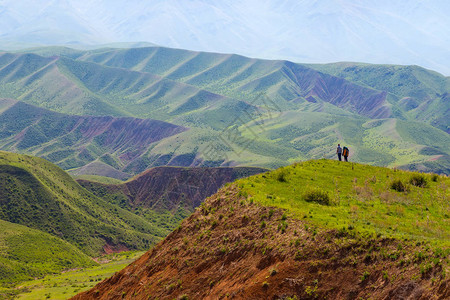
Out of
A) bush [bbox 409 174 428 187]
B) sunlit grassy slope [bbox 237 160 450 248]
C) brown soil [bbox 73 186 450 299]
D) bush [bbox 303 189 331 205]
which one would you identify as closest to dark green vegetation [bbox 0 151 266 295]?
brown soil [bbox 73 186 450 299]

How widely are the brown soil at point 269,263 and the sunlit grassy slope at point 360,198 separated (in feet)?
2.88

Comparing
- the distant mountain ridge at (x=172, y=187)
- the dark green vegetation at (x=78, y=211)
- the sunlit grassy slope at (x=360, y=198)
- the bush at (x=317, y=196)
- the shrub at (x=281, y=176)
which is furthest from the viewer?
the distant mountain ridge at (x=172, y=187)

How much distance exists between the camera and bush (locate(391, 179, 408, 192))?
2803 centimetres

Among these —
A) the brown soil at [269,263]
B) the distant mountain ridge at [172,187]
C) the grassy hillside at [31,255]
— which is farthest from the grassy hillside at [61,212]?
the brown soil at [269,263]

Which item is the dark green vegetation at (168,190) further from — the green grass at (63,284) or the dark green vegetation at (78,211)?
the green grass at (63,284)

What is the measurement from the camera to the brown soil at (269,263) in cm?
1778

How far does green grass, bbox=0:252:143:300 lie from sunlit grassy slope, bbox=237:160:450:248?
44.2m

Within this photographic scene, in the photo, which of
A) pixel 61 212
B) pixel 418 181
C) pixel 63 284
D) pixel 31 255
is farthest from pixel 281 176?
pixel 61 212

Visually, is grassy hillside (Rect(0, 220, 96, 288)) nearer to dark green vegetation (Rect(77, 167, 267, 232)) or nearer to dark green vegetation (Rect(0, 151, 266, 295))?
dark green vegetation (Rect(0, 151, 266, 295))

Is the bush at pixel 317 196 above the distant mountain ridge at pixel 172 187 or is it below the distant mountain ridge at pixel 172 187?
above

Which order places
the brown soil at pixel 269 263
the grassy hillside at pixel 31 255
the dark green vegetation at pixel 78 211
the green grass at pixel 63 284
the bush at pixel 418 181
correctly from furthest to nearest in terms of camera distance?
the dark green vegetation at pixel 78 211
the grassy hillside at pixel 31 255
the green grass at pixel 63 284
the bush at pixel 418 181
the brown soil at pixel 269 263

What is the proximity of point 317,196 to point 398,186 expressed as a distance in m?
5.65

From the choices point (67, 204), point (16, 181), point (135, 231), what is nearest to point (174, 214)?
point (135, 231)

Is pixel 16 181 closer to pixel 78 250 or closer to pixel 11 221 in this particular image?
pixel 11 221
